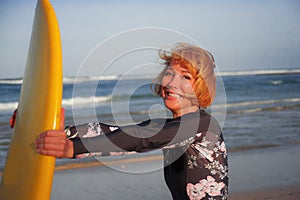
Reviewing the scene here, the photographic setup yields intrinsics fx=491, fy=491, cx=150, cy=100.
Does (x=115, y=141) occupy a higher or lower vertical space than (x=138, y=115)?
higher

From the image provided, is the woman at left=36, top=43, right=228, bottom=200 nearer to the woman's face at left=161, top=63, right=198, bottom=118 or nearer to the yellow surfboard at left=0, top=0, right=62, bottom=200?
A: the woman's face at left=161, top=63, right=198, bottom=118

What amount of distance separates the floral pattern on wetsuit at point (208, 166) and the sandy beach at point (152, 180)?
2.17m

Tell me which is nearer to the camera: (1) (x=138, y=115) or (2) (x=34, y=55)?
(2) (x=34, y=55)

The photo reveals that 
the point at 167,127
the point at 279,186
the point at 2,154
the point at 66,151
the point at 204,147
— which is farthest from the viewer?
the point at 2,154

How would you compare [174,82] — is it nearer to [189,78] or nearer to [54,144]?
[189,78]

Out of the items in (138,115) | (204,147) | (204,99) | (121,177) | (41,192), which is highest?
(204,99)

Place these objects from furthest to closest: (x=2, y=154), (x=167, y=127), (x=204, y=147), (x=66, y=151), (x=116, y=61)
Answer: (x=2, y=154), (x=116, y=61), (x=204, y=147), (x=167, y=127), (x=66, y=151)

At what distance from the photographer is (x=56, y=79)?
2.15 m

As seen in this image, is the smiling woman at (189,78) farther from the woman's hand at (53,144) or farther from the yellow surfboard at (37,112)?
the woman's hand at (53,144)

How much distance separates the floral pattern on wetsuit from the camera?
7.90ft

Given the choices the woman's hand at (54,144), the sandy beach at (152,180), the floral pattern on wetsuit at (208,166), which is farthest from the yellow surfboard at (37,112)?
the sandy beach at (152,180)

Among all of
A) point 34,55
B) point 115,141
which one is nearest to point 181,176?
point 115,141

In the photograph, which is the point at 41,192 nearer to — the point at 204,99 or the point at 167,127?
the point at 167,127

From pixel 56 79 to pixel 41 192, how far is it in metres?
0.53
